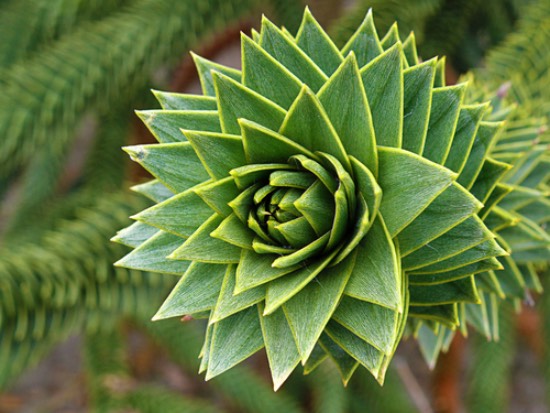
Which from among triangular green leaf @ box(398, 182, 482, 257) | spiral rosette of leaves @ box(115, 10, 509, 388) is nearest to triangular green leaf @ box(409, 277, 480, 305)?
spiral rosette of leaves @ box(115, 10, 509, 388)

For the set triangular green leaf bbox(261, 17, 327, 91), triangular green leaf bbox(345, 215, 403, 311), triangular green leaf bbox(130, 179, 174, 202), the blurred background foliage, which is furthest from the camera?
the blurred background foliage

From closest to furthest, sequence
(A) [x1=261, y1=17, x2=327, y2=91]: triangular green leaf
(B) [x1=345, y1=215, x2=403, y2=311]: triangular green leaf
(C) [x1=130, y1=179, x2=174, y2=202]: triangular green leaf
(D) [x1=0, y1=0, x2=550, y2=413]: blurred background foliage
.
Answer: (B) [x1=345, y1=215, x2=403, y2=311]: triangular green leaf, (A) [x1=261, y1=17, x2=327, y2=91]: triangular green leaf, (C) [x1=130, y1=179, x2=174, y2=202]: triangular green leaf, (D) [x1=0, y1=0, x2=550, y2=413]: blurred background foliage

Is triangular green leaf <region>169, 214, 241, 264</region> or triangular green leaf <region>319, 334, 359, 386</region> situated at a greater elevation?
triangular green leaf <region>169, 214, 241, 264</region>

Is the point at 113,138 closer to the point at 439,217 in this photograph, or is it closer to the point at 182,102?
the point at 182,102

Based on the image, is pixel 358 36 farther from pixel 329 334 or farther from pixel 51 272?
pixel 51 272

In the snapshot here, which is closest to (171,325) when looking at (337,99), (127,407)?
(127,407)

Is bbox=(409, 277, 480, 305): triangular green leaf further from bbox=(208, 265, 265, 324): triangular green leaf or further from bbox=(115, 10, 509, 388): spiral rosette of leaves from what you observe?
bbox=(208, 265, 265, 324): triangular green leaf
